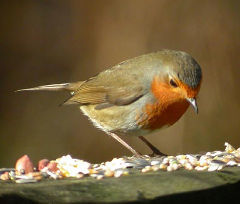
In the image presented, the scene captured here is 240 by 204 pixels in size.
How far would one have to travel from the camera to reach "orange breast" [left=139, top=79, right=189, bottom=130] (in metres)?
4.58

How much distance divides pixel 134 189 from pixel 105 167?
774 millimetres

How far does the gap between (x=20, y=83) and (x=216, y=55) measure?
2.07 metres

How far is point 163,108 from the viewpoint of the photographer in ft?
15.1

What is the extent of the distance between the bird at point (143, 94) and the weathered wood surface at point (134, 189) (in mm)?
1515

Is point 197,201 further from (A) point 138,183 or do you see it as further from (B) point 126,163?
(B) point 126,163

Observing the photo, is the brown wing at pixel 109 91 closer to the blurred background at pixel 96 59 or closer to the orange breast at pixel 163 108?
the orange breast at pixel 163 108

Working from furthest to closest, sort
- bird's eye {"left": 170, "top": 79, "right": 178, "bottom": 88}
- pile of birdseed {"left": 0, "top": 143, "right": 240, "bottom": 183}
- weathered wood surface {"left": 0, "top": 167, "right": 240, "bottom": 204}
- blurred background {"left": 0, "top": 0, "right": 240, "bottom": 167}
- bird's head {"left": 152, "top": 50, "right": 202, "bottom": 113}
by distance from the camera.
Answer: blurred background {"left": 0, "top": 0, "right": 240, "bottom": 167}
bird's eye {"left": 170, "top": 79, "right": 178, "bottom": 88}
bird's head {"left": 152, "top": 50, "right": 202, "bottom": 113}
pile of birdseed {"left": 0, "top": 143, "right": 240, "bottom": 183}
weathered wood surface {"left": 0, "top": 167, "right": 240, "bottom": 204}

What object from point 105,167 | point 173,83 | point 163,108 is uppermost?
point 173,83

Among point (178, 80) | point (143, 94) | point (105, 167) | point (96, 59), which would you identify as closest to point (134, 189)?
point (105, 167)

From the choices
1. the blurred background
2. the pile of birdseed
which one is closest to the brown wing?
the pile of birdseed

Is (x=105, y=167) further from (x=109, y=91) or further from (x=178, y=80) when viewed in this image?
(x=109, y=91)

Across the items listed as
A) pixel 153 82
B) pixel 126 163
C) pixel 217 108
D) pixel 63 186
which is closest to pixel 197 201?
pixel 63 186

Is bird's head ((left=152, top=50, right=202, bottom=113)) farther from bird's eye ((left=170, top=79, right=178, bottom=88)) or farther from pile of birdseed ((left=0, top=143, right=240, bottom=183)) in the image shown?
pile of birdseed ((left=0, top=143, right=240, bottom=183))

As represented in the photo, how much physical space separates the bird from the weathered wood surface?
4.97 feet
